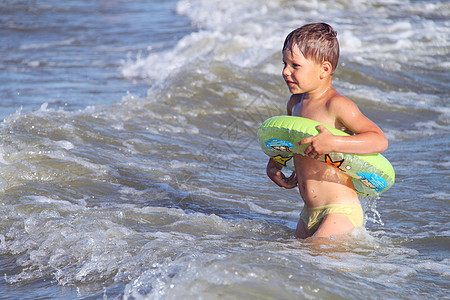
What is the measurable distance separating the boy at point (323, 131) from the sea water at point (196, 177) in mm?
185

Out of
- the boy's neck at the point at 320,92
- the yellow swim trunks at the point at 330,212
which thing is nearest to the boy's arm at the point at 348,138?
the boy's neck at the point at 320,92

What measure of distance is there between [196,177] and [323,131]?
89.0 inches

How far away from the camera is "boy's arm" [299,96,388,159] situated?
11.3 feet

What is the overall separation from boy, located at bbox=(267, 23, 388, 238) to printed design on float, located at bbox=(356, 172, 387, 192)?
5.6 inches

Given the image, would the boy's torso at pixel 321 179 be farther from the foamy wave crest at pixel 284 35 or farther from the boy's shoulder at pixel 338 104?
the foamy wave crest at pixel 284 35

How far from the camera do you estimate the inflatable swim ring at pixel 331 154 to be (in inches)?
142

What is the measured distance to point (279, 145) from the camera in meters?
3.79

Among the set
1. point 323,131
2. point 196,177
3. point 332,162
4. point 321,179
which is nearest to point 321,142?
point 323,131

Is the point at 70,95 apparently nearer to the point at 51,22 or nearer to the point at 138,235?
the point at 138,235

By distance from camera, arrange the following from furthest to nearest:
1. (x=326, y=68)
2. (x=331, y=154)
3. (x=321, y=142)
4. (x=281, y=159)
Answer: (x=281, y=159), (x=326, y=68), (x=331, y=154), (x=321, y=142)

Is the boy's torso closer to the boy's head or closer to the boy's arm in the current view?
the boy's arm

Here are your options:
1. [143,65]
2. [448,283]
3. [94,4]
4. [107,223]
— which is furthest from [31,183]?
[94,4]

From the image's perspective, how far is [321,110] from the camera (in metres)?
3.82

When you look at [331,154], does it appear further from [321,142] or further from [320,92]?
[320,92]
